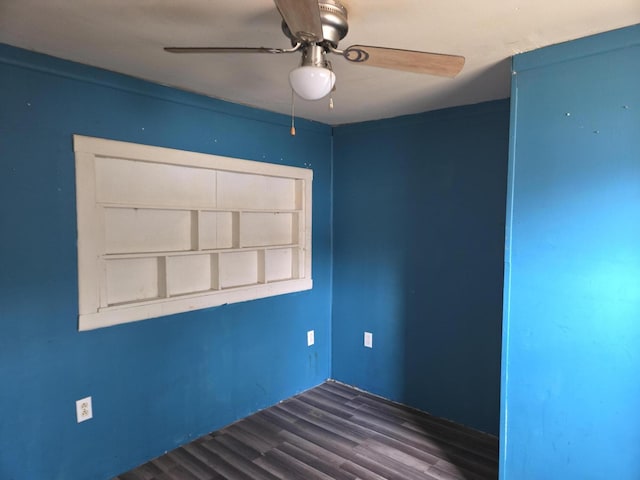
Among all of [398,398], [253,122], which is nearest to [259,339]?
[398,398]

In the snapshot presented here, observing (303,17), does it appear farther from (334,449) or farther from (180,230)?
(334,449)

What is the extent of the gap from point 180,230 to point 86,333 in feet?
2.56

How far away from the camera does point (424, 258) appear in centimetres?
297

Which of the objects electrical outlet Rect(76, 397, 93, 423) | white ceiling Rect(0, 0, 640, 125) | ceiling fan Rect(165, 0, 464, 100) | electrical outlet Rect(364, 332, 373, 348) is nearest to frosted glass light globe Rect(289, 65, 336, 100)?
ceiling fan Rect(165, 0, 464, 100)

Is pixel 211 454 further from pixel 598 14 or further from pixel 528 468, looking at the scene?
pixel 598 14

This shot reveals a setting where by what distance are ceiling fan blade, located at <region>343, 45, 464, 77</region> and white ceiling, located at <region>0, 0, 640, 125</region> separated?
19cm

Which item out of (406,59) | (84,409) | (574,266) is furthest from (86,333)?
(574,266)

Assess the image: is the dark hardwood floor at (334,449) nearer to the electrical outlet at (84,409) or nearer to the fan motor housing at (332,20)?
the electrical outlet at (84,409)

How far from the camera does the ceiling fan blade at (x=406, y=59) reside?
133 centimetres

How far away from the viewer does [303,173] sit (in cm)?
324

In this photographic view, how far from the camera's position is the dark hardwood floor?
2.30 meters

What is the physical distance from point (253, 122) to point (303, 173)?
59 centimetres

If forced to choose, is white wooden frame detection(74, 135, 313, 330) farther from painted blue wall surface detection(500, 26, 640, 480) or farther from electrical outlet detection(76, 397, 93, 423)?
painted blue wall surface detection(500, 26, 640, 480)

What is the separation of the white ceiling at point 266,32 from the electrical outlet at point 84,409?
1.72 metres
